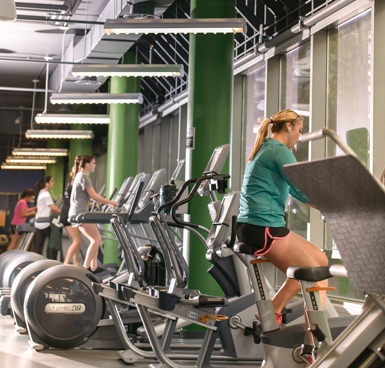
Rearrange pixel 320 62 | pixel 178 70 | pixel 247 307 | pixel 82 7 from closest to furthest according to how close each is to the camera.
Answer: pixel 247 307 → pixel 320 62 → pixel 178 70 → pixel 82 7

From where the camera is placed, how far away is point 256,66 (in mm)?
8586

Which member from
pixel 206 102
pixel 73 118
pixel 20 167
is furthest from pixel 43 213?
pixel 20 167

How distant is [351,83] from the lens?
650 cm

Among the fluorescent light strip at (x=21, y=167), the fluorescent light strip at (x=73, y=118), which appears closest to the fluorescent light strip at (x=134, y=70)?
the fluorescent light strip at (x=73, y=118)

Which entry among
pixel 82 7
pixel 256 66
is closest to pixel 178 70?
pixel 256 66

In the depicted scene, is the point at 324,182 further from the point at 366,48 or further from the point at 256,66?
the point at 256,66

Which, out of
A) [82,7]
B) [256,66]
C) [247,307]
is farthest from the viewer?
[82,7]

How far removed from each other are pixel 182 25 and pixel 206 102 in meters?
0.79

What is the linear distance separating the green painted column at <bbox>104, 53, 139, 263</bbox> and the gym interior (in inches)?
1.2

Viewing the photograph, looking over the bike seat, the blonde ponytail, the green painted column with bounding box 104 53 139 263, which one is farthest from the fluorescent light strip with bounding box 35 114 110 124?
the bike seat

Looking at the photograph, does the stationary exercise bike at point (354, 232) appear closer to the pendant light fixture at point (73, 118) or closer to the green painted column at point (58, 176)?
the pendant light fixture at point (73, 118)

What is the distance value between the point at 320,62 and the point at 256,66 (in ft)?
5.92

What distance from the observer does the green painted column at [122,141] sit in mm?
11141

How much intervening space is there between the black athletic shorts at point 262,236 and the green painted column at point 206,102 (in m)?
2.72
